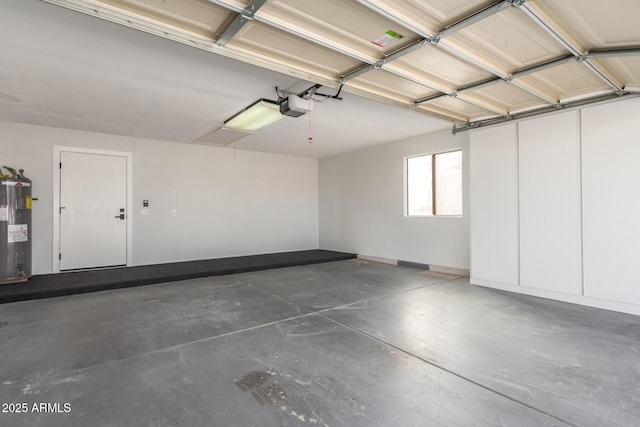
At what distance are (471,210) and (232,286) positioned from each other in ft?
13.0

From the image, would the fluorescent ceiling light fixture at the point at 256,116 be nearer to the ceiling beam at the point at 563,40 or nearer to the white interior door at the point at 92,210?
the white interior door at the point at 92,210

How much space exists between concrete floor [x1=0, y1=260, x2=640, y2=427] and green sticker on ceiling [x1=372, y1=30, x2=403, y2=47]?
257cm

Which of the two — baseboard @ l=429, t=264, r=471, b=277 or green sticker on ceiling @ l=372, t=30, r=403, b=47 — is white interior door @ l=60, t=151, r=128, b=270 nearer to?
green sticker on ceiling @ l=372, t=30, r=403, b=47

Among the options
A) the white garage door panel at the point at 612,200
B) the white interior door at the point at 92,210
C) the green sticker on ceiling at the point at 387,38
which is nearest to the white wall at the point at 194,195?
the white interior door at the point at 92,210

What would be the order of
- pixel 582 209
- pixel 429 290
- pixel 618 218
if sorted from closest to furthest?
pixel 618 218 → pixel 582 209 → pixel 429 290

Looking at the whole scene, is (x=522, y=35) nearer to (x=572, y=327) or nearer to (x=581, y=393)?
(x=581, y=393)

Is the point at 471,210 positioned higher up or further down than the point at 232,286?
higher up

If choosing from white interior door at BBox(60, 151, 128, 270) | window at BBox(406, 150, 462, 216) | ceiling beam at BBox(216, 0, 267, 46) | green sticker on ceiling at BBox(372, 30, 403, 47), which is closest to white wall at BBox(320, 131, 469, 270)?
window at BBox(406, 150, 462, 216)

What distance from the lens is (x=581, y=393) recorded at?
1.99m

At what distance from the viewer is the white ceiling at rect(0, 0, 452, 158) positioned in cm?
249

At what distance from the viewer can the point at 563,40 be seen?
2.38 meters

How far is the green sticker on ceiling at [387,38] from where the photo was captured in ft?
7.79

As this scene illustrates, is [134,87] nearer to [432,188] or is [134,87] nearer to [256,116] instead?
[256,116]

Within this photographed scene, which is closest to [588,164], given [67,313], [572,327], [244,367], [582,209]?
[582,209]
